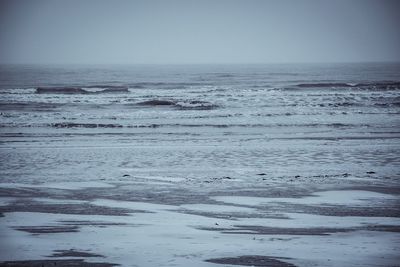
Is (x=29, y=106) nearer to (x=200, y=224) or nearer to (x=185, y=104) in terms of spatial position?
(x=185, y=104)

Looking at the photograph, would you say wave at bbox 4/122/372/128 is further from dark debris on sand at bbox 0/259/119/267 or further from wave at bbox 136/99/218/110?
dark debris on sand at bbox 0/259/119/267

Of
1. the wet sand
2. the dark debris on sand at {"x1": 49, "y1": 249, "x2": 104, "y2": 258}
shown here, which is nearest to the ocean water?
the wet sand

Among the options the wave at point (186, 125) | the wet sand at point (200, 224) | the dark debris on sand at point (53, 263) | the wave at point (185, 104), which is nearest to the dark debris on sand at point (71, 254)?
the wet sand at point (200, 224)

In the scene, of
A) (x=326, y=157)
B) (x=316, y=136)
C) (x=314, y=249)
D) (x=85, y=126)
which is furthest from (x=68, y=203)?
(x=85, y=126)

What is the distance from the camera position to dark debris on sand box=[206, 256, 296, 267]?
6254 mm

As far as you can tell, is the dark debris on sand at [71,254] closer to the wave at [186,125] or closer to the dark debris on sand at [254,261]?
the dark debris on sand at [254,261]

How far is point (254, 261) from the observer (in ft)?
20.9

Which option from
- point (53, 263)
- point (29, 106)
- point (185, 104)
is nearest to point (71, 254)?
point (53, 263)

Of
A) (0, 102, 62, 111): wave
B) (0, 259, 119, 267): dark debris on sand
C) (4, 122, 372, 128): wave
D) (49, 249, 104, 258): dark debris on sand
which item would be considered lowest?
(4, 122, 372, 128): wave

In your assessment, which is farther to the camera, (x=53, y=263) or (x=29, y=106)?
(x=29, y=106)

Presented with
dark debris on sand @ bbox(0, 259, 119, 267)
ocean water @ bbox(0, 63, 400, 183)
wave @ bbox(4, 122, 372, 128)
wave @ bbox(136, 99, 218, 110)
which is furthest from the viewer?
wave @ bbox(136, 99, 218, 110)

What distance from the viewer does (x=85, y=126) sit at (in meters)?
25.3

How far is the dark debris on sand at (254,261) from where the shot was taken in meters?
6.25

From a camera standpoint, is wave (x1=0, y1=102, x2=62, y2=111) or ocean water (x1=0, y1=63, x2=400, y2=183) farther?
wave (x1=0, y1=102, x2=62, y2=111)
